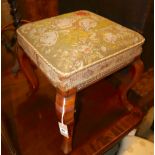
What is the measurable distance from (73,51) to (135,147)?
1.69 feet

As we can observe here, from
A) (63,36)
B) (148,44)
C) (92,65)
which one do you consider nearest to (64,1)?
(148,44)

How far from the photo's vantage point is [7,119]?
923mm

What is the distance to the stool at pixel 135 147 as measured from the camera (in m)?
0.85

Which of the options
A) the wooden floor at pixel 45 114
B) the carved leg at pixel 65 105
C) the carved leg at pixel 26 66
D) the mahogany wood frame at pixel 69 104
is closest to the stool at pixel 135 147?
the wooden floor at pixel 45 114

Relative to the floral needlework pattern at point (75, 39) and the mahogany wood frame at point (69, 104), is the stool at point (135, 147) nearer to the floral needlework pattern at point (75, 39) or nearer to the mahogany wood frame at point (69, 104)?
the mahogany wood frame at point (69, 104)

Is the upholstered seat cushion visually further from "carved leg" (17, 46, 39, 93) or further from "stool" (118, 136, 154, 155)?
"stool" (118, 136, 154, 155)

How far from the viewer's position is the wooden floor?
85 centimetres

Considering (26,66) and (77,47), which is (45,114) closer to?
(26,66)

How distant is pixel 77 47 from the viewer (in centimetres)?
63

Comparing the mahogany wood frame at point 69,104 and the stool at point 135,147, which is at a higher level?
the mahogany wood frame at point 69,104

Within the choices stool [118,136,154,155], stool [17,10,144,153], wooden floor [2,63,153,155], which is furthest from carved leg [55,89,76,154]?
stool [118,136,154,155]

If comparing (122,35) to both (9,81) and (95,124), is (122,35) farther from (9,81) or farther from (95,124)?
(9,81)

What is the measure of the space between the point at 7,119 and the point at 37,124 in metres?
0.14

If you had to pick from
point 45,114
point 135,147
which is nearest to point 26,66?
Answer: point 45,114
